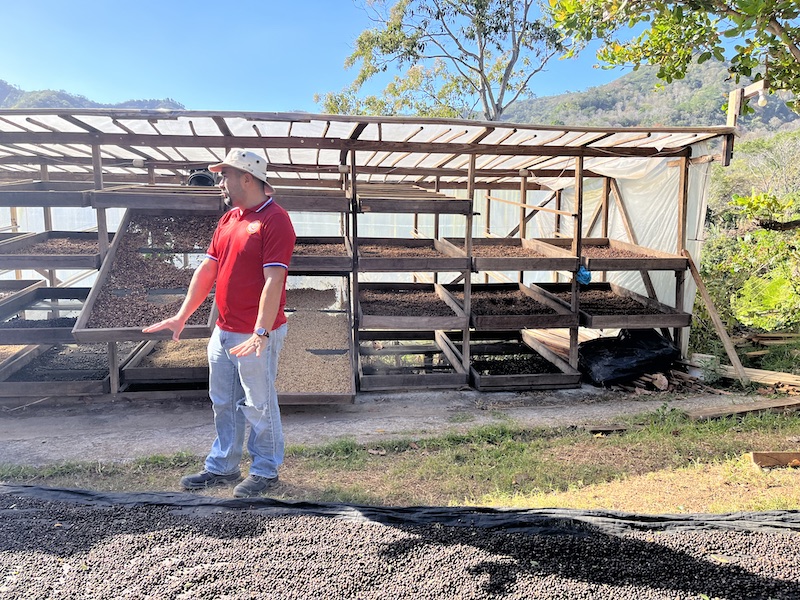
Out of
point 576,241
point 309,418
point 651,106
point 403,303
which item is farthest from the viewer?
point 651,106

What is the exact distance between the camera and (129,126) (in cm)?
532

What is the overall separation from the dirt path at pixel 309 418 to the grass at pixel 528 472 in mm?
316

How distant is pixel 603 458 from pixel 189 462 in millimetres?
2852

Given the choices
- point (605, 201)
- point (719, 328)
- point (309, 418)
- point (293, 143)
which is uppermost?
point (293, 143)

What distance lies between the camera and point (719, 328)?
20.6 feet

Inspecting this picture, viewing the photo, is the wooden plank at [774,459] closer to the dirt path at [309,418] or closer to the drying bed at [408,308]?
the dirt path at [309,418]

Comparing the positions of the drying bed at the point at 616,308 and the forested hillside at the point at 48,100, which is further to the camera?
the forested hillside at the point at 48,100

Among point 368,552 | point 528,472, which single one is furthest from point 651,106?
point 368,552

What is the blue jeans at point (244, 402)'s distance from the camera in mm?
3070

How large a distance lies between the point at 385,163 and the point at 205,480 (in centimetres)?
607

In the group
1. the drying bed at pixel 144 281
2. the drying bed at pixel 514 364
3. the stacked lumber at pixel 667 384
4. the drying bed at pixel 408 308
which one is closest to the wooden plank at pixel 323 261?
the drying bed at pixel 408 308

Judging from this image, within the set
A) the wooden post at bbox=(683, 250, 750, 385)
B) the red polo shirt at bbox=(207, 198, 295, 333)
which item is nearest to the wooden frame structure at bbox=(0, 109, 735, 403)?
the wooden post at bbox=(683, 250, 750, 385)

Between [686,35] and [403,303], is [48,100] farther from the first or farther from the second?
[686,35]

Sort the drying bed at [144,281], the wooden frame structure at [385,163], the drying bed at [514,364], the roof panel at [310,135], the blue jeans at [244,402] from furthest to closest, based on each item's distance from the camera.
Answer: the drying bed at [514,364]
the wooden frame structure at [385,163]
the roof panel at [310,135]
the drying bed at [144,281]
the blue jeans at [244,402]
